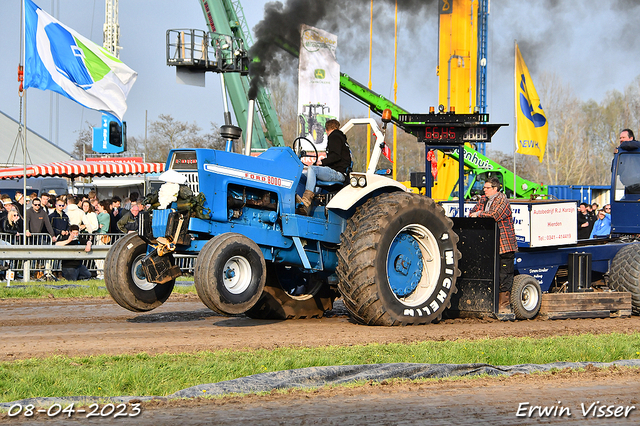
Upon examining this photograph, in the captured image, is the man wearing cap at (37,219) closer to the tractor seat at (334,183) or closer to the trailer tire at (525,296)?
the tractor seat at (334,183)

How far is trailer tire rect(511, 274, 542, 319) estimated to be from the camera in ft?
30.1

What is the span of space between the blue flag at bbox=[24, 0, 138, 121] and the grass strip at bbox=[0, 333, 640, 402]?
8.66 meters

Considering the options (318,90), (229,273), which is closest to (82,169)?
(318,90)

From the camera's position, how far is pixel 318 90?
72.8 ft

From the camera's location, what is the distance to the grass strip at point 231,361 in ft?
16.1

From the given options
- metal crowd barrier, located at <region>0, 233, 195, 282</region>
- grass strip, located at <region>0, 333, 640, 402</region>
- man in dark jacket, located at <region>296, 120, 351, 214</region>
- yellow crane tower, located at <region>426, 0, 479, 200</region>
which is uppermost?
yellow crane tower, located at <region>426, 0, 479, 200</region>

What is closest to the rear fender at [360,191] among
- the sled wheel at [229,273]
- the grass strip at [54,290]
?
the sled wheel at [229,273]

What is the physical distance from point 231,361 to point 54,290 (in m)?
7.29

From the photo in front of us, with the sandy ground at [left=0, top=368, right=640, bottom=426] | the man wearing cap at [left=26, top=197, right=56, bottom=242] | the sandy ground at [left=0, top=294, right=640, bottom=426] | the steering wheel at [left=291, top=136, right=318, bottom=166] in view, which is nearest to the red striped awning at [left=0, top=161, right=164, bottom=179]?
the man wearing cap at [left=26, top=197, right=56, bottom=242]

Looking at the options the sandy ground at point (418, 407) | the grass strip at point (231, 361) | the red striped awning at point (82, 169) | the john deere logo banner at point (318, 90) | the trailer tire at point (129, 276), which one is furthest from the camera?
the red striped awning at point (82, 169)

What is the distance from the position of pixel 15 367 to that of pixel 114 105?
370 inches

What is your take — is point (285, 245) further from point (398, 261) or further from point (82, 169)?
point (82, 169)

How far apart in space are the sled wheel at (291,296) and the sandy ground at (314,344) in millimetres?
222

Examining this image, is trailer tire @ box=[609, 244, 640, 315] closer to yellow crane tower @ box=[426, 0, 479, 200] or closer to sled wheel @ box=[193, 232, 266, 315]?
sled wheel @ box=[193, 232, 266, 315]
